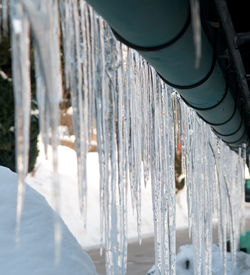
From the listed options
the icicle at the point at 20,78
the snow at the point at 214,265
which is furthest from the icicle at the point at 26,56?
the snow at the point at 214,265

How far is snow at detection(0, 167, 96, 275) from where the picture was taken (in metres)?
2.37

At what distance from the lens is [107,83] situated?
1.64m

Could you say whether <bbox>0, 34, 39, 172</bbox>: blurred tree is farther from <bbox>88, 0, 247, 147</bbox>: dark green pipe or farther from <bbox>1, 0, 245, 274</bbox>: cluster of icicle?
<bbox>88, 0, 247, 147</bbox>: dark green pipe

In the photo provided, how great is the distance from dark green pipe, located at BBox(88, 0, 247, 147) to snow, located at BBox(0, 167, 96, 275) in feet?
3.91

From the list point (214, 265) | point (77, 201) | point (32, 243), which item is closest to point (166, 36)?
point (32, 243)

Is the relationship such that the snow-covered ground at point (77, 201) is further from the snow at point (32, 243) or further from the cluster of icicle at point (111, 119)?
the snow at point (32, 243)

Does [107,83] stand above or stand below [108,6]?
below

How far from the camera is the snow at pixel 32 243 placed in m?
2.37

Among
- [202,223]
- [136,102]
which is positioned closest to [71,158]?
[202,223]

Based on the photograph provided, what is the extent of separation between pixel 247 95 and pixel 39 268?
4.98 ft

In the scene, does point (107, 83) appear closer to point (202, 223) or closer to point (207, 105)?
point (207, 105)

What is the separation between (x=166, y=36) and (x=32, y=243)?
1.75 m

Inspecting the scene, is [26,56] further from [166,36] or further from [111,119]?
[111,119]

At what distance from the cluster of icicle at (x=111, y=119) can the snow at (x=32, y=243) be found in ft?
1.34
